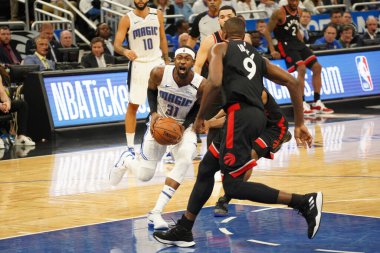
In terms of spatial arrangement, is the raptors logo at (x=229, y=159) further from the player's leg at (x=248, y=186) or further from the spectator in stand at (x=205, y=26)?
the spectator in stand at (x=205, y=26)

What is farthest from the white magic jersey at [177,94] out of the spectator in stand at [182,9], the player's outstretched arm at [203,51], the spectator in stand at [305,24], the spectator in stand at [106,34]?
the spectator in stand at [182,9]

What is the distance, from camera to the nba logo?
2105 cm

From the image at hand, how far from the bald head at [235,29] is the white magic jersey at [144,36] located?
5.32m

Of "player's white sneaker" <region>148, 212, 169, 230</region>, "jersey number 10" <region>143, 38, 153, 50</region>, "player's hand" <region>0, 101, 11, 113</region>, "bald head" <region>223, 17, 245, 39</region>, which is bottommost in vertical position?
"player's hand" <region>0, 101, 11, 113</region>

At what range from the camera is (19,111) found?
16188mm

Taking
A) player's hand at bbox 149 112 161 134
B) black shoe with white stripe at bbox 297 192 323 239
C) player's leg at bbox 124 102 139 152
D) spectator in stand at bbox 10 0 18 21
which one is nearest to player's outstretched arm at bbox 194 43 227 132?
black shoe with white stripe at bbox 297 192 323 239

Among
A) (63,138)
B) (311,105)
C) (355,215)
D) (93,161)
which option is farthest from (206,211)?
(311,105)

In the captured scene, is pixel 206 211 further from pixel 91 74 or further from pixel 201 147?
pixel 91 74

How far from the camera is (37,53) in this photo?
57.6ft

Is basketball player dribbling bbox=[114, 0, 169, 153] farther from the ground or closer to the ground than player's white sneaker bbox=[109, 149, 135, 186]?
farther from the ground

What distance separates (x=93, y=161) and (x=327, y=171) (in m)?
3.59

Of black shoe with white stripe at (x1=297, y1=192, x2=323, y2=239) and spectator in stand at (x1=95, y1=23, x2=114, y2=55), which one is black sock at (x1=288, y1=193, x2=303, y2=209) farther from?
spectator in stand at (x1=95, y1=23, x2=114, y2=55)

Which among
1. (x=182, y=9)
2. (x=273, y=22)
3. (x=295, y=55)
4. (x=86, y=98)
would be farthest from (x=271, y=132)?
(x=182, y=9)

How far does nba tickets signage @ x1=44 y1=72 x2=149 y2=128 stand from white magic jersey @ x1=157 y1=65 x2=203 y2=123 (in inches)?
279
